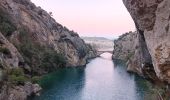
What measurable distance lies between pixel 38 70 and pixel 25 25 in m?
29.4

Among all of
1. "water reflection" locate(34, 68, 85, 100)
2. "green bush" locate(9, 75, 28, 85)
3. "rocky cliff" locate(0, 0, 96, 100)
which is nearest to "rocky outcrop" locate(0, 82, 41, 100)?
"rocky cliff" locate(0, 0, 96, 100)

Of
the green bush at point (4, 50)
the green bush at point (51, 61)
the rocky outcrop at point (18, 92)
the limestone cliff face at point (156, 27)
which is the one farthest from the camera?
the green bush at point (51, 61)

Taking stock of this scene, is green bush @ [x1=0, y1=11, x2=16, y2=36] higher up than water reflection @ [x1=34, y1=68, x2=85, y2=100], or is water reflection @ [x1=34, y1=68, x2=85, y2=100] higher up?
green bush @ [x1=0, y1=11, x2=16, y2=36]

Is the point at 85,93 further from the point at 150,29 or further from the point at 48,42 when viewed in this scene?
the point at 48,42

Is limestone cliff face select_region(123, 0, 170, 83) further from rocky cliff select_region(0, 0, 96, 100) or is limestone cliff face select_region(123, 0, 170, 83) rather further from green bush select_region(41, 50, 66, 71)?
green bush select_region(41, 50, 66, 71)

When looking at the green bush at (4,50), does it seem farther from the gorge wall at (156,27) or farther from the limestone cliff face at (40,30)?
the gorge wall at (156,27)

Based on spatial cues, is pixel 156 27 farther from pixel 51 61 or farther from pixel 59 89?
pixel 51 61

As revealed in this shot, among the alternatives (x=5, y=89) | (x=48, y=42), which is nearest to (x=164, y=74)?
(x=5, y=89)

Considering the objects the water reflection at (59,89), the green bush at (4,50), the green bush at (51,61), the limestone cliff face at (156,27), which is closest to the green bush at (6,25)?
the green bush at (51,61)

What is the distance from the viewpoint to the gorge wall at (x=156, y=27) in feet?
55.2

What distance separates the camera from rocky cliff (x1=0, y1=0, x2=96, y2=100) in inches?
2833

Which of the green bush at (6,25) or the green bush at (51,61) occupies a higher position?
the green bush at (6,25)

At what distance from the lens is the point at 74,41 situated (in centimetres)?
17675

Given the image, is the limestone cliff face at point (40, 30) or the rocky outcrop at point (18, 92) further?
the limestone cliff face at point (40, 30)
